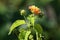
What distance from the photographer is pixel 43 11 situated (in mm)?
4590

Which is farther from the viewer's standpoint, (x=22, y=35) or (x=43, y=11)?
(x=43, y=11)

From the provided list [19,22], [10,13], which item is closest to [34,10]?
[19,22]

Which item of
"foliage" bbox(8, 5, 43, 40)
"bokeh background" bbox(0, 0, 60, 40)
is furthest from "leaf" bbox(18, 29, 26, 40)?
"bokeh background" bbox(0, 0, 60, 40)

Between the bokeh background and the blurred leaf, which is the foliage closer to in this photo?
the blurred leaf

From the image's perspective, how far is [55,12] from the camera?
5.35m

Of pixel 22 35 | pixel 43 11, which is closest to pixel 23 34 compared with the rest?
pixel 22 35

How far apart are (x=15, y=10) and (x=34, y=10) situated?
2993 millimetres

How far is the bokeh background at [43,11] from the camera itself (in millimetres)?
4489

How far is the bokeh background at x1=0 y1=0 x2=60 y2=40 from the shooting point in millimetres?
4489

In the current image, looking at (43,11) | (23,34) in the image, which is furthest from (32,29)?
(43,11)

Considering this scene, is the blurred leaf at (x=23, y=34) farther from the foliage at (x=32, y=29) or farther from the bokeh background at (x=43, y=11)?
the bokeh background at (x=43, y=11)

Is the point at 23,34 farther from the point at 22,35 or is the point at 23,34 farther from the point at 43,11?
the point at 43,11

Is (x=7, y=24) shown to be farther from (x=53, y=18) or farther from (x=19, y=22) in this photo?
(x=19, y=22)

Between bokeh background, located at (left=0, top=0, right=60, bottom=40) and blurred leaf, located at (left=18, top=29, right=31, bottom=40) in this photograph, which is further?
bokeh background, located at (left=0, top=0, right=60, bottom=40)
